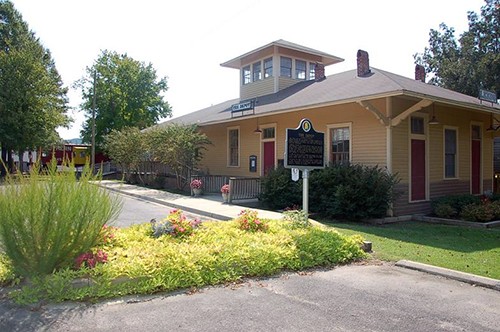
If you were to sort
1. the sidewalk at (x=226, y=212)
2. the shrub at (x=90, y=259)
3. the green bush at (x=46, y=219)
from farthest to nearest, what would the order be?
1. the sidewalk at (x=226, y=212)
2. the shrub at (x=90, y=259)
3. the green bush at (x=46, y=219)

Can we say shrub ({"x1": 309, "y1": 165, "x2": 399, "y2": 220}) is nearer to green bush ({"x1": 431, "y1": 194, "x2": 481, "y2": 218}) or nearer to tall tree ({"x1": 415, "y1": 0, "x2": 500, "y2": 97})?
Result: green bush ({"x1": 431, "y1": 194, "x2": 481, "y2": 218})

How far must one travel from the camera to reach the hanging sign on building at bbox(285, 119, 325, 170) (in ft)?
29.0

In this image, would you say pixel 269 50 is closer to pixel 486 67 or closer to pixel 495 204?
pixel 495 204

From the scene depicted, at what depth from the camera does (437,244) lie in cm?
908

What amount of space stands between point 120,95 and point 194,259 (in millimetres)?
41980

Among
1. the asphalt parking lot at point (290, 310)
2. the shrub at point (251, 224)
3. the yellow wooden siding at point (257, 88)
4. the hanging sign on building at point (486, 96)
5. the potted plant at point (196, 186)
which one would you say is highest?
the yellow wooden siding at point (257, 88)

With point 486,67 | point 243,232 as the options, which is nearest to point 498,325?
point 243,232

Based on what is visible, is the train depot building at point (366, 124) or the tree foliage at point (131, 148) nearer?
the train depot building at point (366, 124)

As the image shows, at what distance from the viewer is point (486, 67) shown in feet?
103

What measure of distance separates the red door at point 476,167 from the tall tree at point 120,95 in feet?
111

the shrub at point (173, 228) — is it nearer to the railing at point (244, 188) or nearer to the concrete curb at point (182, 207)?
the concrete curb at point (182, 207)

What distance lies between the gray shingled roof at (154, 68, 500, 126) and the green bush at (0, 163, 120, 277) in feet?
28.9

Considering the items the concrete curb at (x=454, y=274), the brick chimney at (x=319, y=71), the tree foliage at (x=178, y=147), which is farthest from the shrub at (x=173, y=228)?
the brick chimney at (x=319, y=71)

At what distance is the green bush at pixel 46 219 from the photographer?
4875 mm
